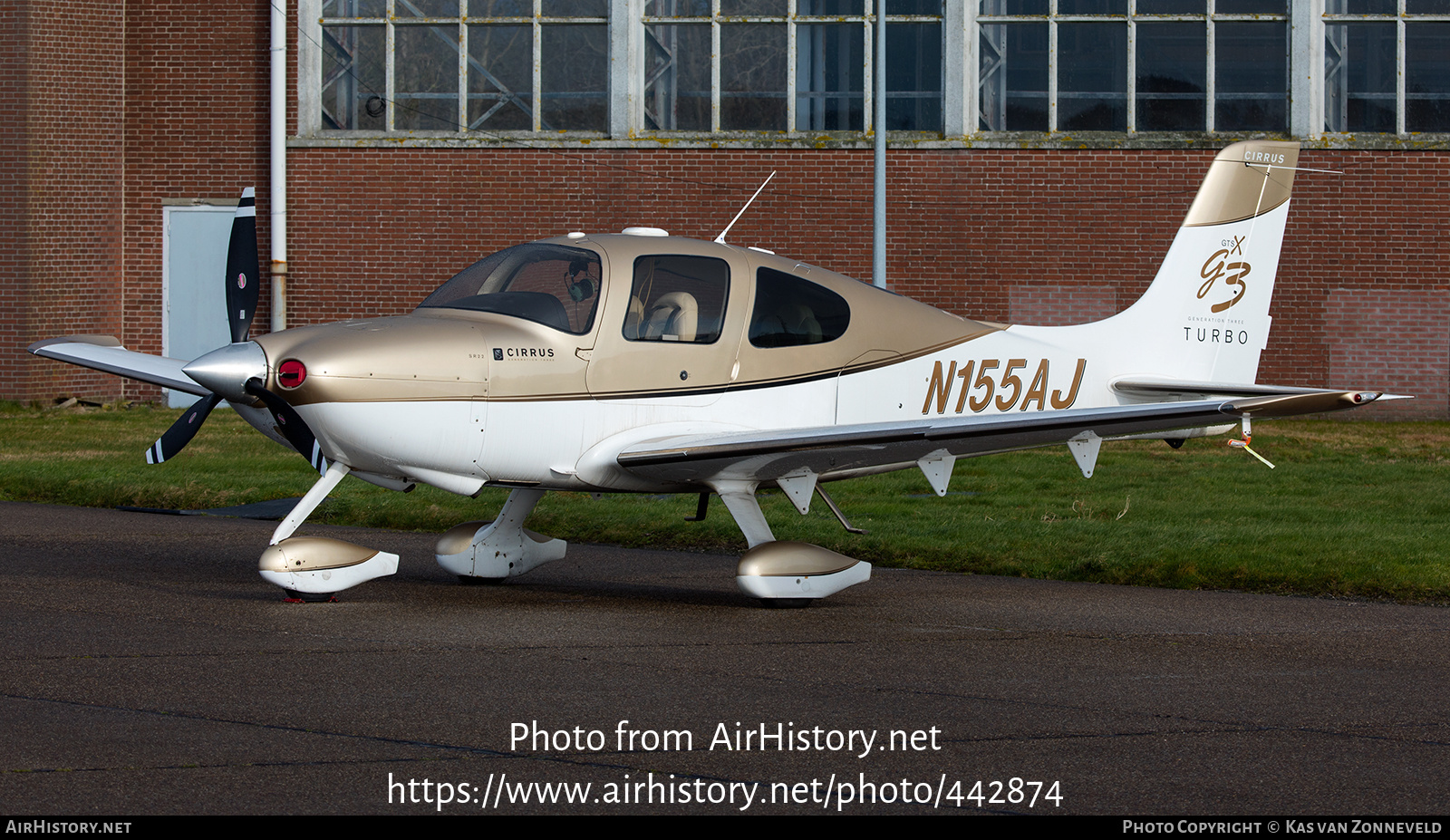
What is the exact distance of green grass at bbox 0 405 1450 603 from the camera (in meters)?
10.1

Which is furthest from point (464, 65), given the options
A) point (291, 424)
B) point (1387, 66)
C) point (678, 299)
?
point (291, 424)

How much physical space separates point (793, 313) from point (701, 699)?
139 inches

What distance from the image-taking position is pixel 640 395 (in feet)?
28.8

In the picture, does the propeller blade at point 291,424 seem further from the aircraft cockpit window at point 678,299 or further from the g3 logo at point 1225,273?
the g3 logo at point 1225,273

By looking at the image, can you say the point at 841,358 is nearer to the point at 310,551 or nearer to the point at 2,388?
the point at 310,551

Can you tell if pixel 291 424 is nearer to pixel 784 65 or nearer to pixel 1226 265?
pixel 1226 265

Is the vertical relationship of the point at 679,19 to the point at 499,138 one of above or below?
above

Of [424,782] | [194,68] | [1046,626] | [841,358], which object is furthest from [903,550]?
[194,68]

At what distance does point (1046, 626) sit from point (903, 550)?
2.74m

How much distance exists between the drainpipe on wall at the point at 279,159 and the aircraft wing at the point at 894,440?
15.5m

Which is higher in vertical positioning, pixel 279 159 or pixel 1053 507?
pixel 279 159

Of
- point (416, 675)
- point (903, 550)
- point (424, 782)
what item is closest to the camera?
point (424, 782)

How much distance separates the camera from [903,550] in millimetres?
10875

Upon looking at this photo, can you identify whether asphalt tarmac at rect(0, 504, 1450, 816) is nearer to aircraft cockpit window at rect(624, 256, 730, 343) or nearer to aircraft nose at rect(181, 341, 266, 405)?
aircraft nose at rect(181, 341, 266, 405)
